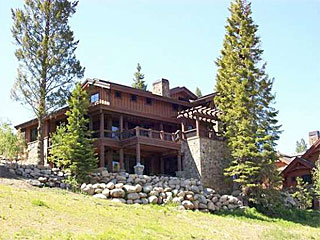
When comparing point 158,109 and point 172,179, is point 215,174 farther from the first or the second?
point 158,109

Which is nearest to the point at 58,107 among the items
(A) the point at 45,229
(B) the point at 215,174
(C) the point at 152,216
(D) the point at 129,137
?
(D) the point at 129,137

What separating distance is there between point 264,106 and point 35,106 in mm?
13727

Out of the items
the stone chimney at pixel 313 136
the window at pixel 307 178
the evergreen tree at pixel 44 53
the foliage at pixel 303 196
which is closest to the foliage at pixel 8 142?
the evergreen tree at pixel 44 53

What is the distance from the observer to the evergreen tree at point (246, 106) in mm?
25969

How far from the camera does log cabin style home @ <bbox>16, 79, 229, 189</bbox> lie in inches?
1114

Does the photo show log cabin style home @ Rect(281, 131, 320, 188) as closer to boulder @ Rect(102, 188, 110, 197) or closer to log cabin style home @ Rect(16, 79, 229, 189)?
log cabin style home @ Rect(16, 79, 229, 189)

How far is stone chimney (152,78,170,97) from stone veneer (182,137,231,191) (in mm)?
4945

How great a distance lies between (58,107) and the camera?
91.6 feet

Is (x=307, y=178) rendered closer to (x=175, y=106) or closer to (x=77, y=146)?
(x=175, y=106)

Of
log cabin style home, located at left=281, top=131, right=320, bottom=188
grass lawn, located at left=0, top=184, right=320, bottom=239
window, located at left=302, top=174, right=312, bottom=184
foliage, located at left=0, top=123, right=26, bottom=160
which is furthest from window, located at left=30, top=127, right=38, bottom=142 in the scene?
window, located at left=302, top=174, right=312, bottom=184

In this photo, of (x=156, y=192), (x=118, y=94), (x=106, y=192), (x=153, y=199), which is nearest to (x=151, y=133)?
(x=118, y=94)

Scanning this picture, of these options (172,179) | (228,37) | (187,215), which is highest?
(228,37)

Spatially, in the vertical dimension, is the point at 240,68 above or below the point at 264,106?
above

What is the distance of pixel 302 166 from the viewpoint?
31859 mm
